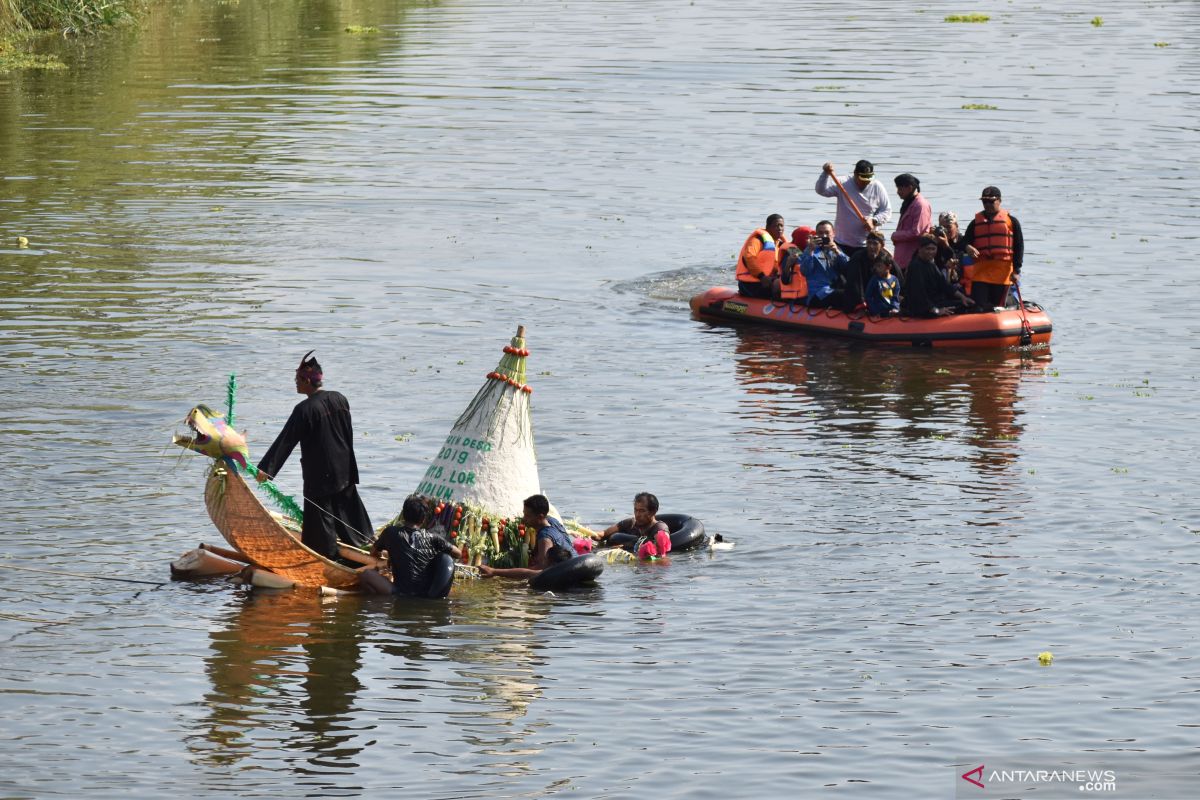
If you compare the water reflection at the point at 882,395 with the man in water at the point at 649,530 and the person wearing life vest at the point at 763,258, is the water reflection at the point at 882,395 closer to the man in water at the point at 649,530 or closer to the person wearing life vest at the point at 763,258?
the person wearing life vest at the point at 763,258

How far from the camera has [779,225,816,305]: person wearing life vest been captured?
2442 centimetres

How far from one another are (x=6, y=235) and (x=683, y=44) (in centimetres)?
3210

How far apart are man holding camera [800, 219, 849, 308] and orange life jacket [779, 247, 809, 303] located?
24cm

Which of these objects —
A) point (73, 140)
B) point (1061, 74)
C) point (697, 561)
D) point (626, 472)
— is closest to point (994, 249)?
point (626, 472)

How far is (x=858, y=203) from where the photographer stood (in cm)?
2397

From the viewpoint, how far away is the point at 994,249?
23047mm

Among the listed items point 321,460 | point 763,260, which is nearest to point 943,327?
point 763,260

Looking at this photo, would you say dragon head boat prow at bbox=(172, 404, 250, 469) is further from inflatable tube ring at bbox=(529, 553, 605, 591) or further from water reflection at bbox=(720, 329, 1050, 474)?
water reflection at bbox=(720, 329, 1050, 474)

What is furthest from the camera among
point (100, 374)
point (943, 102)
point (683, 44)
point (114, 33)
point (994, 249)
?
point (683, 44)

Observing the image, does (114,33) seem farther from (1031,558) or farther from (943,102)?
(1031,558)

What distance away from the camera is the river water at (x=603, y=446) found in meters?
12.4

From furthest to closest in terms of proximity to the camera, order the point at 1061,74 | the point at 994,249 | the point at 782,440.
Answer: the point at 1061,74, the point at 994,249, the point at 782,440

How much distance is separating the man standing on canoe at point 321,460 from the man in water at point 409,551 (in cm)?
37

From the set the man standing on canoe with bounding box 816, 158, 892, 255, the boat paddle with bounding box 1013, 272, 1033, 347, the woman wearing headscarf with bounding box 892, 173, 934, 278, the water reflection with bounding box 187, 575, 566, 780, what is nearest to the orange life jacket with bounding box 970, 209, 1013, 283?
the boat paddle with bounding box 1013, 272, 1033, 347
